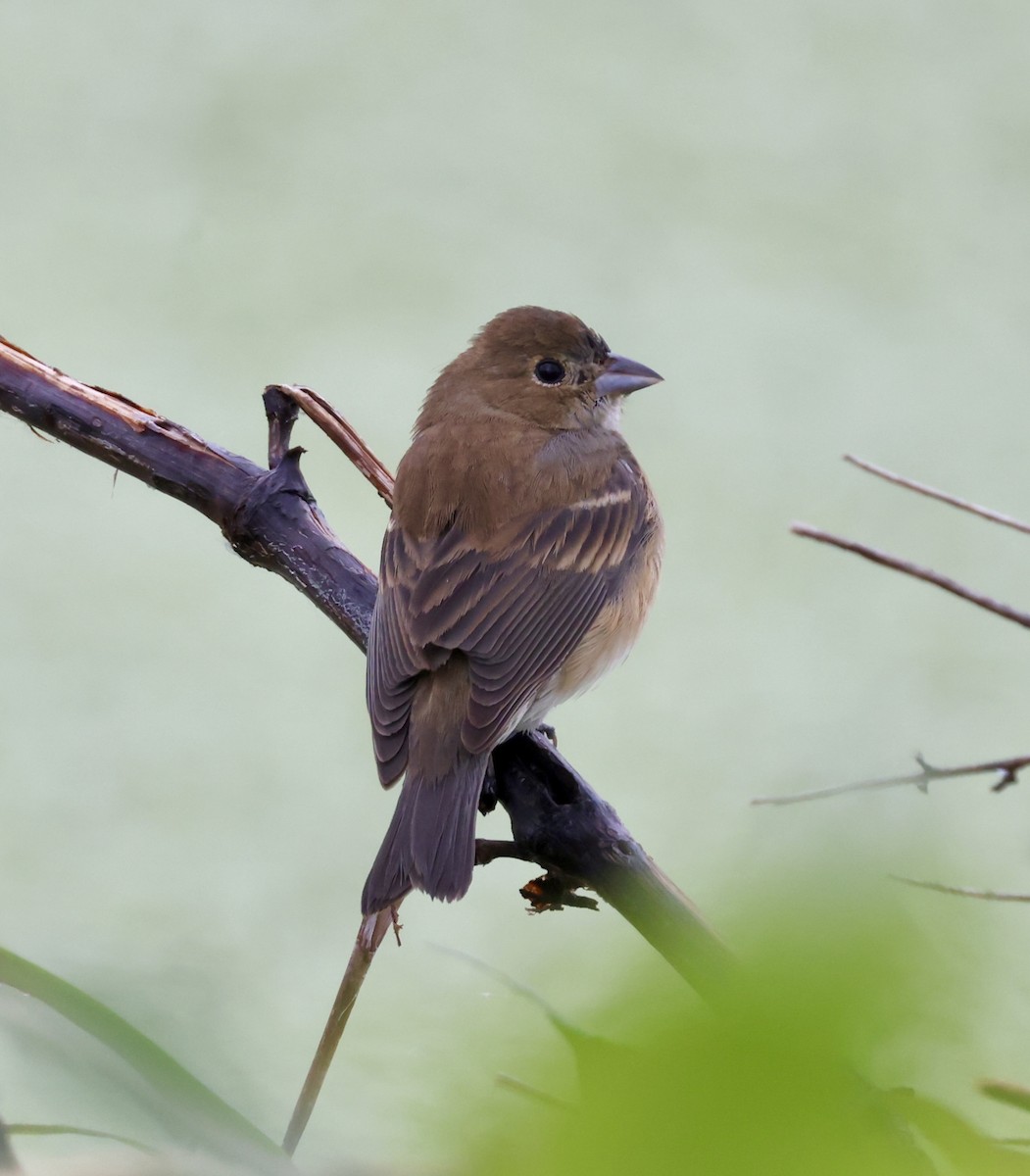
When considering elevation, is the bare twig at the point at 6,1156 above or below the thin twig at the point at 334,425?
below

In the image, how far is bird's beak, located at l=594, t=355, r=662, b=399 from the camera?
247 centimetres

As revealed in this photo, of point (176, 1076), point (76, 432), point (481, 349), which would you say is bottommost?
point (176, 1076)

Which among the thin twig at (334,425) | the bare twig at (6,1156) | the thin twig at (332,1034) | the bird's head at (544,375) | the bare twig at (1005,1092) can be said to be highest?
the bird's head at (544,375)

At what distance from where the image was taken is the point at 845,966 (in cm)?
29

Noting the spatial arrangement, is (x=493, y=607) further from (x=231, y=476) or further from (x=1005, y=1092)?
(x=1005, y=1092)

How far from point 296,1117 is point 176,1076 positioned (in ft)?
1.90

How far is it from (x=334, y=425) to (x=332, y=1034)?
0.96 meters

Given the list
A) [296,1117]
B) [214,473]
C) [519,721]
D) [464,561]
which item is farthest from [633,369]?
[296,1117]

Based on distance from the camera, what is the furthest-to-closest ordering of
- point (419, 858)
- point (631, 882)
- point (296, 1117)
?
point (419, 858) < point (631, 882) < point (296, 1117)

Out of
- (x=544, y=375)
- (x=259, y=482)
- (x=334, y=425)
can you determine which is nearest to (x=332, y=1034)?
(x=259, y=482)

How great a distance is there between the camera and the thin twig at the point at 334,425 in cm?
179

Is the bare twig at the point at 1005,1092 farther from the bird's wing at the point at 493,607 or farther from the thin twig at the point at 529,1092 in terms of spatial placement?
the bird's wing at the point at 493,607

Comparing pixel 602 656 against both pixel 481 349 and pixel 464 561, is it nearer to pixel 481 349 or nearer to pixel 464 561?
pixel 464 561

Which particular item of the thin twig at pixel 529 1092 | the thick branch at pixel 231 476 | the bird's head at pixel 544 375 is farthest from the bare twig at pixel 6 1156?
the bird's head at pixel 544 375
